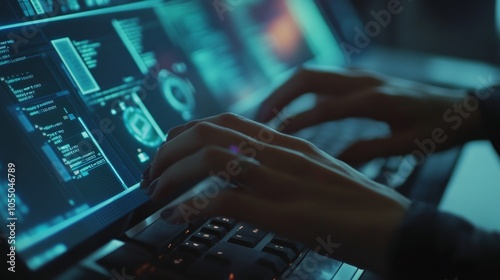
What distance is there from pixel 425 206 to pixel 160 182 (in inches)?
10.3

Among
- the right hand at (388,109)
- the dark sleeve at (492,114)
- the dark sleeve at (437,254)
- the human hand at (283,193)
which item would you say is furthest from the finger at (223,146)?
the dark sleeve at (492,114)

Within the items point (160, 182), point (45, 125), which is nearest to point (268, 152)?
point (160, 182)

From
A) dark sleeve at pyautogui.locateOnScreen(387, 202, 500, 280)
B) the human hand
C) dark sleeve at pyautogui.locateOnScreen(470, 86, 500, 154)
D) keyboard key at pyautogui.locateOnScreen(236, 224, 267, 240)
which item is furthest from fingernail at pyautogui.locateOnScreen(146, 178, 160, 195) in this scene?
dark sleeve at pyautogui.locateOnScreen(470, 86, 500, 154)

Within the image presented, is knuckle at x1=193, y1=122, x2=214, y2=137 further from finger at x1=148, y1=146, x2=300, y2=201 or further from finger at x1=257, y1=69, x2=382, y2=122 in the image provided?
finger at x1=257, y1=69, x2=382, y2=122

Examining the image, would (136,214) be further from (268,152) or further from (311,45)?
(311,45)

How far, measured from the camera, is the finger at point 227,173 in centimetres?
44

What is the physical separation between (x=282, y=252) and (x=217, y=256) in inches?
2.5

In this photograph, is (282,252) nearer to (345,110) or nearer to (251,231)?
(251,231)

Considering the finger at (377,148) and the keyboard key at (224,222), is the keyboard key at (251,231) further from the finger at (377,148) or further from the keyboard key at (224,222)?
the finger at (377,148)

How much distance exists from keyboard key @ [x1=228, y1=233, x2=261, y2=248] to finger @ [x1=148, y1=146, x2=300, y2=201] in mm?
47

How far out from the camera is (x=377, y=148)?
681mm

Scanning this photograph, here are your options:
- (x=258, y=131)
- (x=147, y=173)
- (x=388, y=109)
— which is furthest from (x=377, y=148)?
(x=147, y=173)

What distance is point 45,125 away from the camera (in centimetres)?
47

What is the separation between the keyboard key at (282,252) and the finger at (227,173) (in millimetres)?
48
